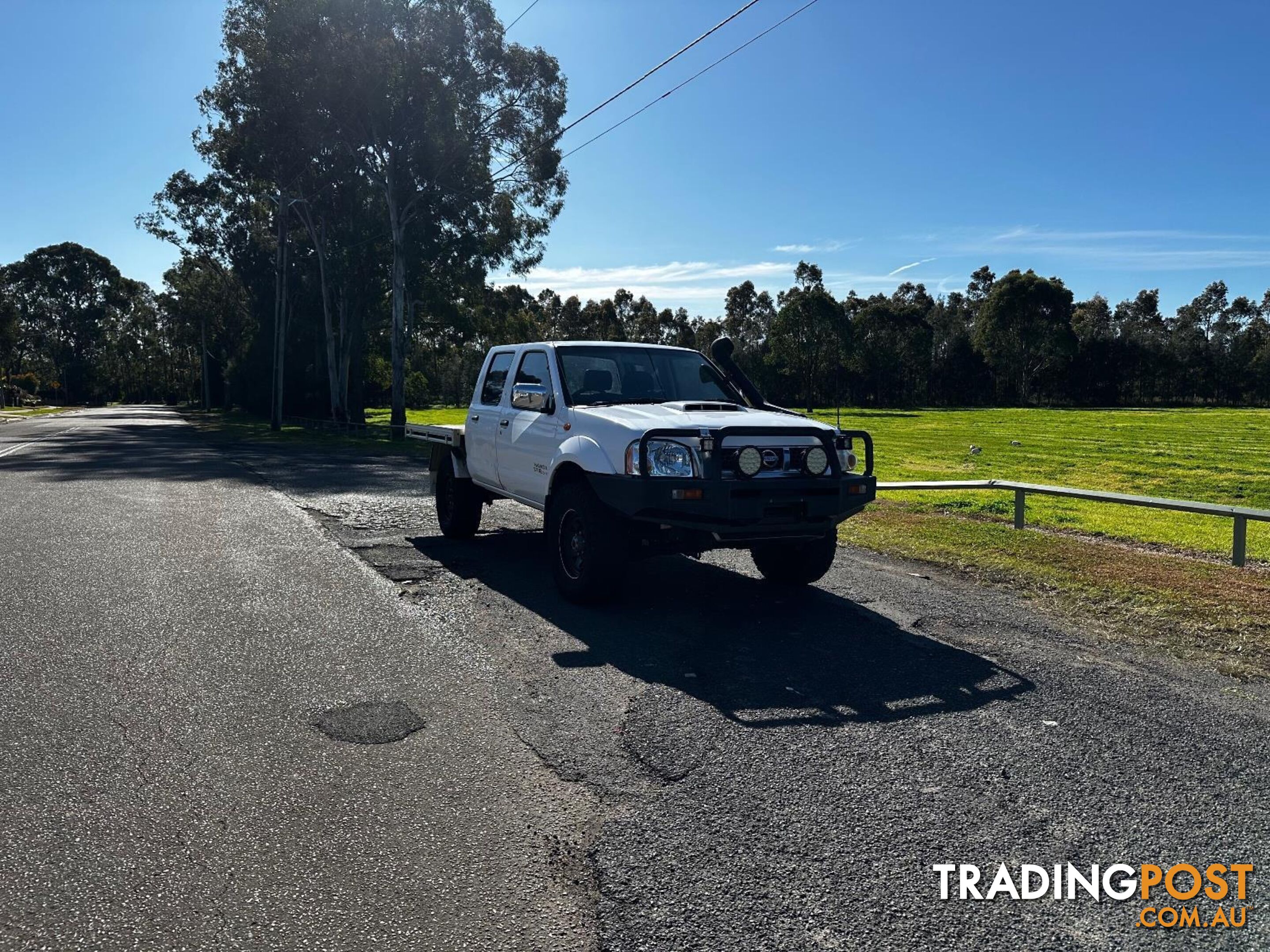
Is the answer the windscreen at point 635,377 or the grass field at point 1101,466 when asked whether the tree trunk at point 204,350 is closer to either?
the grass field at point 1101,466

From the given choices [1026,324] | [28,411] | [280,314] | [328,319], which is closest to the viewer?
[280,314]

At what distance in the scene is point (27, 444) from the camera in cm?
2809

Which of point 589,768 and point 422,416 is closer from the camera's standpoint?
point 589,768

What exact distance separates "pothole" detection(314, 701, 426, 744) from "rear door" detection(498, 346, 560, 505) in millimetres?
3145

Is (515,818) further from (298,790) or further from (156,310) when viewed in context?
(156,310)

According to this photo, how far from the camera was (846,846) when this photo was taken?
330 cm

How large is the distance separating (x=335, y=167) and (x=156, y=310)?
6669 centimetres

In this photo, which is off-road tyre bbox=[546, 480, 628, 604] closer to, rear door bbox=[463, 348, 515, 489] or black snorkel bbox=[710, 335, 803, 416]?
rear door bbox=[463, 348, 515, 489]

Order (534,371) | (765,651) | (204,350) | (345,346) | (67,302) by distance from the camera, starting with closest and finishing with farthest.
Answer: (765,651) < (534,371) < (345,346) < (204,350) < (67,302)

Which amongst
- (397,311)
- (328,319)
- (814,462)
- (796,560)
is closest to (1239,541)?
(796,560)

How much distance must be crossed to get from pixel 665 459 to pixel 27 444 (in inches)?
1126

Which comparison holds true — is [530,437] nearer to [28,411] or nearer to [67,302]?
[28,411]

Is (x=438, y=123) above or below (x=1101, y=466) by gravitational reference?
above

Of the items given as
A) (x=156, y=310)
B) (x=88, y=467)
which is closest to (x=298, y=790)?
(x=88, y=467)
